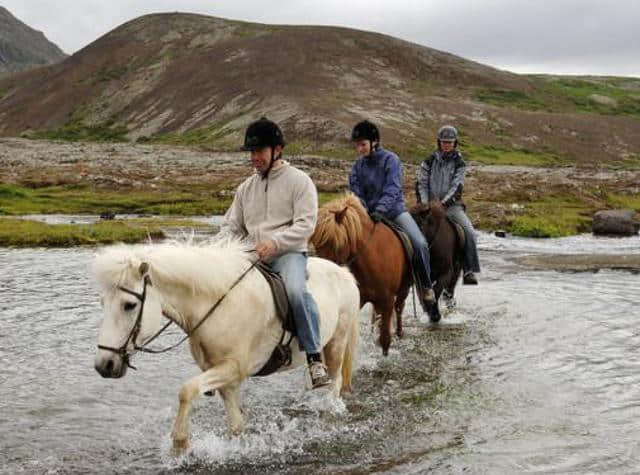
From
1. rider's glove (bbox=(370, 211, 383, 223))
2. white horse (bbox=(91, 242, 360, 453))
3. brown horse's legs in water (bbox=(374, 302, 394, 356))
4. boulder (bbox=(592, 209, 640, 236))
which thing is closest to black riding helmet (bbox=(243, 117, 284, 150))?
white horse (bbox=(91, 242, 360, 453))

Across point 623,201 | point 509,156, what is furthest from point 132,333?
point 509,156

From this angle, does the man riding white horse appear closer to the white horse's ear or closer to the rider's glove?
the white horse's ear

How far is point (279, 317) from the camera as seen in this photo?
26.1 feet

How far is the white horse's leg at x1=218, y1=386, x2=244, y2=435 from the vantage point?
7.52m

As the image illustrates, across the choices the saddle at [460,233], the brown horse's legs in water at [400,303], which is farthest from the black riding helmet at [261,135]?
the saddle at [460,233]

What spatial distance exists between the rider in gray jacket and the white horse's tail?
227 inches

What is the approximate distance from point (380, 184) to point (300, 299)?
4983mm

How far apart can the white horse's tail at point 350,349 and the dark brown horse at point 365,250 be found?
1.91 m

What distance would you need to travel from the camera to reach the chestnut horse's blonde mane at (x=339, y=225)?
36.5 ft

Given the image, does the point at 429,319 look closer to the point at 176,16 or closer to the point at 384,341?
the point at 384,341

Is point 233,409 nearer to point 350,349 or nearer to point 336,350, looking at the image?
point 336,350

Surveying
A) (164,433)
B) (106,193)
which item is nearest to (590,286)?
(164,433)

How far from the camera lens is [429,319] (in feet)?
50.9

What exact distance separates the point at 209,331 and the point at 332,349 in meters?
2.44
